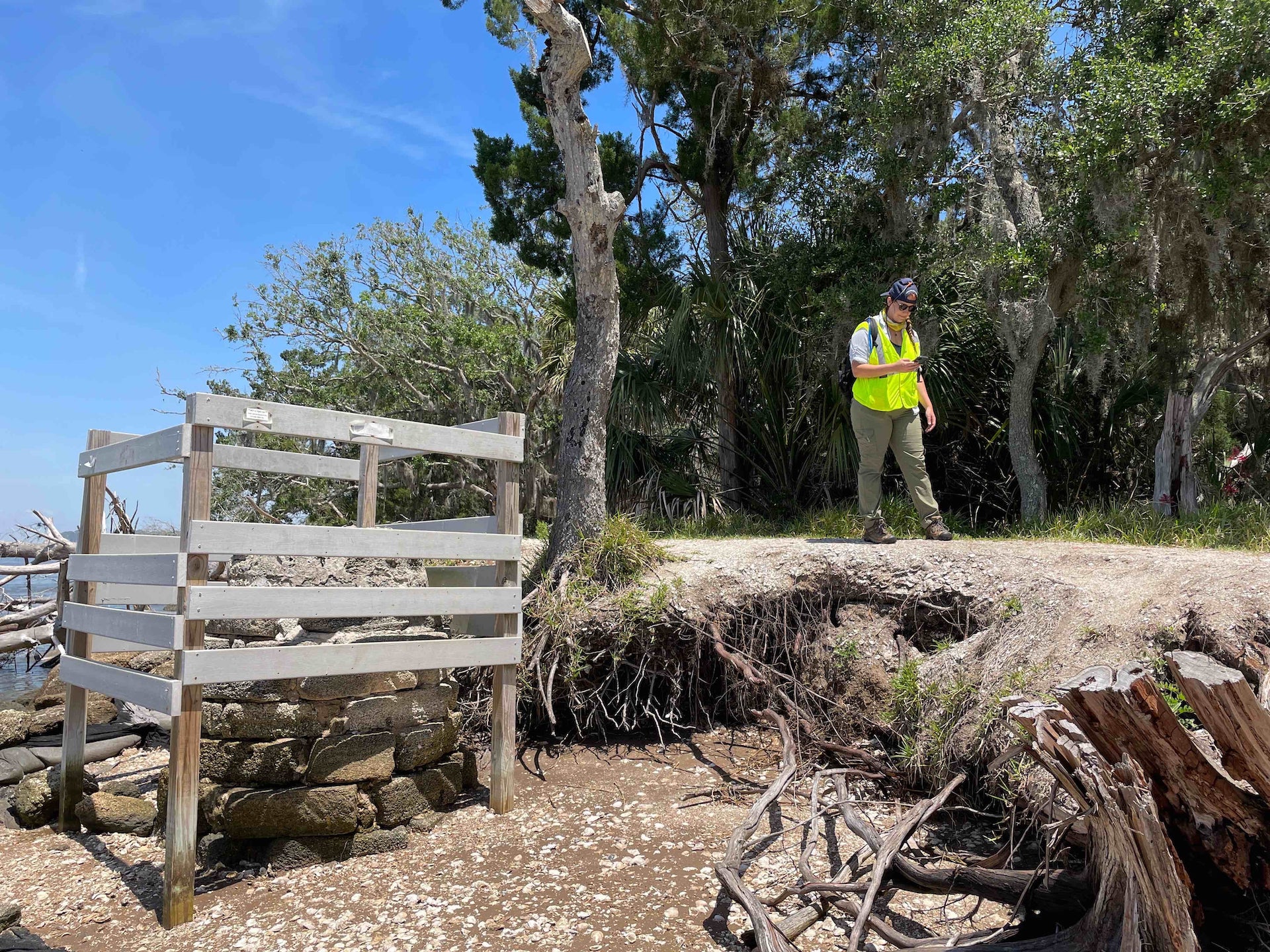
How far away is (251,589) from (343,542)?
1.58ft

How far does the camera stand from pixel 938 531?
6504mm

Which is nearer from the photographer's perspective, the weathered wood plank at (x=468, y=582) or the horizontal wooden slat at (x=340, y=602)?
the horizontal wooden slat at (x=340, y=602)

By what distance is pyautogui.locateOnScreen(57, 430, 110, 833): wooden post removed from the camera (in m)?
5.31

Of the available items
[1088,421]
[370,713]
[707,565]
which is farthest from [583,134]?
[1088,421]

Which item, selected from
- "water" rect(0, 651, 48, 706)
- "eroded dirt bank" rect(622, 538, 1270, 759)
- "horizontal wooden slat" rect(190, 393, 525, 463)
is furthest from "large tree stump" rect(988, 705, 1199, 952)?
"water" rect(0, 651, 48, 706)

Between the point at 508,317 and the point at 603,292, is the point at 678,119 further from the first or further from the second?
the point at 508,317

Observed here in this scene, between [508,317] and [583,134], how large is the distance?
11.2 m

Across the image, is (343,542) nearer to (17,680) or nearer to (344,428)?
(344,428)

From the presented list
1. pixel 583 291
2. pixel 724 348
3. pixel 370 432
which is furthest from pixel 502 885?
pixel 724 348

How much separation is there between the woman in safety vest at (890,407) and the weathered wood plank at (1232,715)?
12.5 ft

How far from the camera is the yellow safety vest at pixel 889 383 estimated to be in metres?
6.31

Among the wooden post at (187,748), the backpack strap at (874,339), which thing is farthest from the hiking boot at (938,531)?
the wooden post at (187,748)

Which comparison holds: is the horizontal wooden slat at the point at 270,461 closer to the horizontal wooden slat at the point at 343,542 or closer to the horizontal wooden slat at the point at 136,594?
the horizontal wooden slat at the point at 343,542

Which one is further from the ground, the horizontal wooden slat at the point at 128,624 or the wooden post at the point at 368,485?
the wooden post at the point at 368,485
